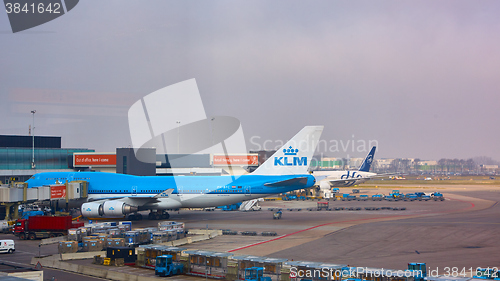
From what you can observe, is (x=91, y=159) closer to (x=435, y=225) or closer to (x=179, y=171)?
(x=179, y=171)

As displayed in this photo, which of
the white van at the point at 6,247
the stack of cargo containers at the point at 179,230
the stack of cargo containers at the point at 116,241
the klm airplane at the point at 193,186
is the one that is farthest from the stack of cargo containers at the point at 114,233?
the klm airplane at the point at 193,186

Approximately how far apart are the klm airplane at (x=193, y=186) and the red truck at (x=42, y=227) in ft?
24.3

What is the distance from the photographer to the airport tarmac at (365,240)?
28062mm

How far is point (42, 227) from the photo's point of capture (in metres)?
40.1

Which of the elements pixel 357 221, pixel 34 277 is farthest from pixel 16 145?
pixel 34 277

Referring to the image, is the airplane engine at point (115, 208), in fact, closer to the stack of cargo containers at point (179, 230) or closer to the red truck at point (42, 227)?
the red truck at point (42, 227)

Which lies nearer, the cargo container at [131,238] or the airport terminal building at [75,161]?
the cargo container at [131,238]

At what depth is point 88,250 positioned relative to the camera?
1264 inches

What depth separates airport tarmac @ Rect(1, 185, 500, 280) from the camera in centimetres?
2806

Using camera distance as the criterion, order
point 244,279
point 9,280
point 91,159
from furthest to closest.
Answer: point 91,159, point 244,279, point 9,280

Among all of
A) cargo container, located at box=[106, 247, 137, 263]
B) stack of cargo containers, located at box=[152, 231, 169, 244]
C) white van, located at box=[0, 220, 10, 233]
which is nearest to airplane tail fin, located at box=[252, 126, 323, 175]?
stack of cargo containers, located at box=[152, 231, 169, 244]

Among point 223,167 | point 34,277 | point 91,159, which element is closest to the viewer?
point 34,277

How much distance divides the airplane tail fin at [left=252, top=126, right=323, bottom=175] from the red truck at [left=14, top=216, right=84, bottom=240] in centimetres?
2109

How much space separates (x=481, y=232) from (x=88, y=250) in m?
32.4
